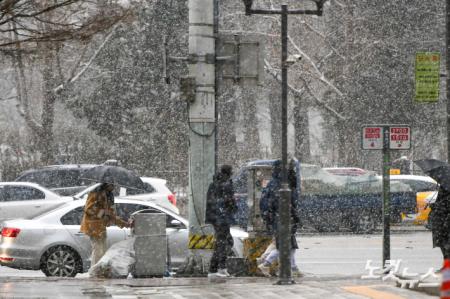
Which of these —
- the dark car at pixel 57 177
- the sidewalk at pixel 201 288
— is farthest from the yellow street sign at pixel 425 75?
the dark car at pixel 57 177

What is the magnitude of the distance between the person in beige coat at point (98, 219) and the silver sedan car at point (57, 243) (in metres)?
0.90

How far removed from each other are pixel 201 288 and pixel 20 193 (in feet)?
39.6

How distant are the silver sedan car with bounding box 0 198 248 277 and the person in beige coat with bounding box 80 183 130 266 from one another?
2.95 feet

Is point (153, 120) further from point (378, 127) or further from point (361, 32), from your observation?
point (378, 127)

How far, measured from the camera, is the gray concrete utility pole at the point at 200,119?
16.3 meters

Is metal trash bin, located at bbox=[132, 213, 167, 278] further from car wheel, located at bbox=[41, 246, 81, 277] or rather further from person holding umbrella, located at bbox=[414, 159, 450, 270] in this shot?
person holding umbrella, located at bbox=[414, 159, 450, 270]

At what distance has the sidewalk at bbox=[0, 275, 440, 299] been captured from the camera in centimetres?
1290

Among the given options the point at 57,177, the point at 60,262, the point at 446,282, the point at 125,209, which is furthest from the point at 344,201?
the point at 446,282

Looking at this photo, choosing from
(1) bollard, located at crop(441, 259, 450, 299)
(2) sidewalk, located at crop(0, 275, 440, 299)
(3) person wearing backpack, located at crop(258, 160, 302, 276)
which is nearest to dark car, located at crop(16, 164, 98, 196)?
(2) sidewalk, located at crop(0, 275, 440, 299)

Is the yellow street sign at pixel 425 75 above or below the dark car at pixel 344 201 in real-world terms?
above

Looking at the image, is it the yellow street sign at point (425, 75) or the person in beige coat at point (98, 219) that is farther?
the yellow street sign at point (425, 75)

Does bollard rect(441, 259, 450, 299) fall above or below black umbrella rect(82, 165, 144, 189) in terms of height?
below

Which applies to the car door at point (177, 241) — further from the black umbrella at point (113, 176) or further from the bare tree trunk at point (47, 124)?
the bare tree trunk at point (47, 124)

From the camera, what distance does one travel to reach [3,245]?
17438mm
